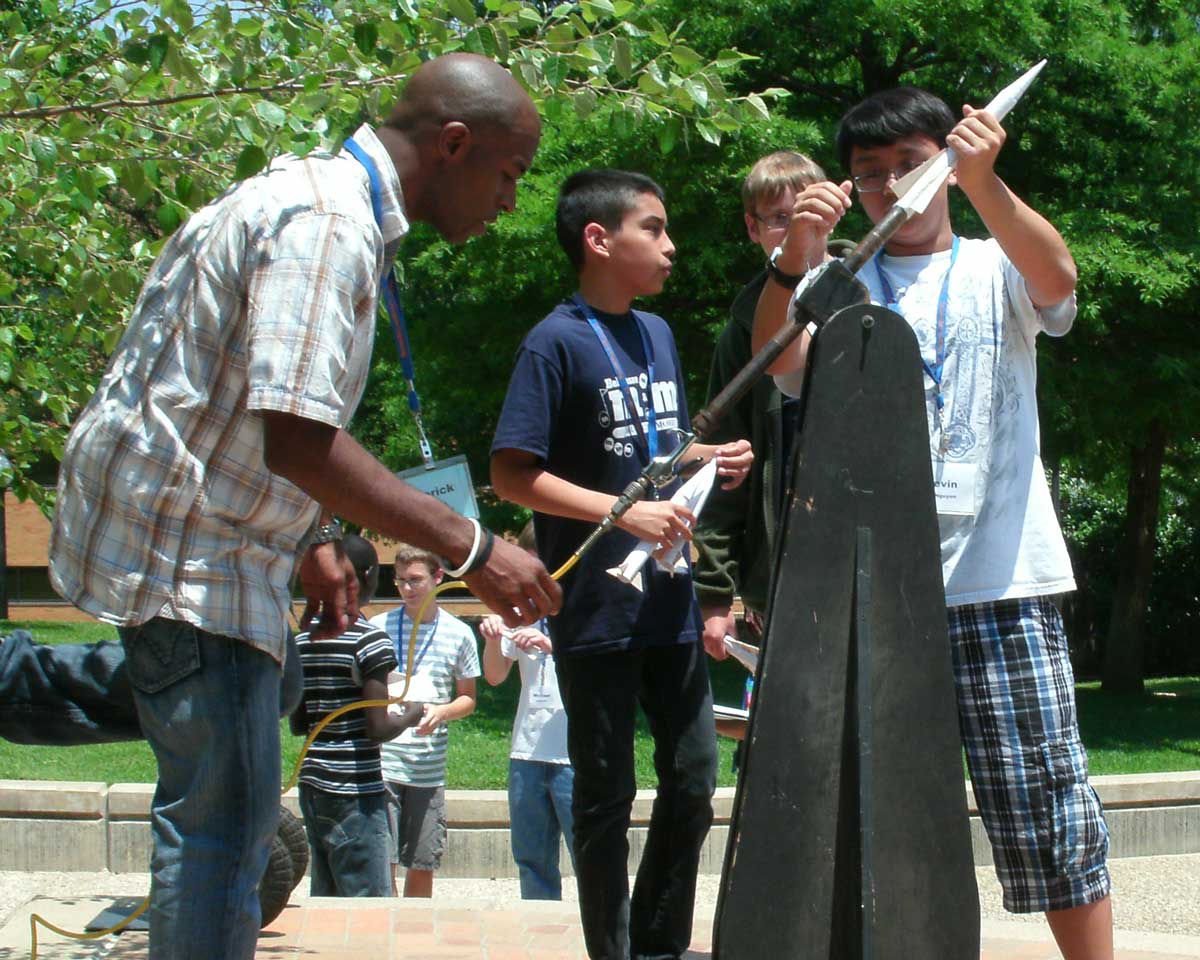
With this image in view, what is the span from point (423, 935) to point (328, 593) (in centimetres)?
138

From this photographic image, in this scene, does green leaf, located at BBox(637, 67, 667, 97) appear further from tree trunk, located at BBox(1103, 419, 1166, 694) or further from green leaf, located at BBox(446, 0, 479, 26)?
tree trunk, located at BBox(1103, 419, 1166, 694)

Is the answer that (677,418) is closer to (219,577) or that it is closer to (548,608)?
(548,608)

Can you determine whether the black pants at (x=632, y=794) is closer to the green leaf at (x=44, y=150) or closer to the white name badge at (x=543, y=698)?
the green leaf at (x=44, y=150)

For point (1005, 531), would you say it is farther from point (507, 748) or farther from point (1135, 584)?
point (1135, 584)

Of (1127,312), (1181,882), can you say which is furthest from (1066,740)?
(1127,312)

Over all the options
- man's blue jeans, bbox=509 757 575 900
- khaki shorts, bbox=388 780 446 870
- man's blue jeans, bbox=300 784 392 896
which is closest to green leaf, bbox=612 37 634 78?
man's blue jeans, bbox=300 784 392 896

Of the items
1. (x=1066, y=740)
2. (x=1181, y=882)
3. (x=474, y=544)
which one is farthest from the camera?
(x=1181, y=882)

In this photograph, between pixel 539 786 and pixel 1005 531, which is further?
pixel 539 786

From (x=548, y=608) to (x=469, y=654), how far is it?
4.19 meters

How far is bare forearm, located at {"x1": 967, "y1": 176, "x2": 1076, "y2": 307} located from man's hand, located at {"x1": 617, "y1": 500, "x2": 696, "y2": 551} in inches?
37.7

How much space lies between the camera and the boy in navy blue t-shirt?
3889 mm

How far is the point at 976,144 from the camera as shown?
2.99m

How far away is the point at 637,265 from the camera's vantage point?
425 cm

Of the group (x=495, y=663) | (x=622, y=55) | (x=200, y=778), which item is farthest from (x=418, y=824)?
(x=200, y=778)
